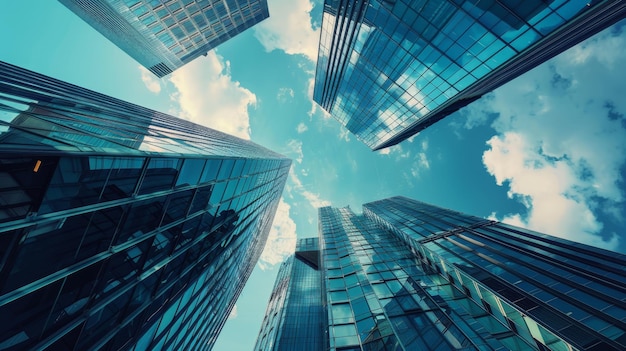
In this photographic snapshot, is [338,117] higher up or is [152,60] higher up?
[152,60]

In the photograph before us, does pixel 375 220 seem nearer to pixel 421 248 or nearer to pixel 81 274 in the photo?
pixel 421 248

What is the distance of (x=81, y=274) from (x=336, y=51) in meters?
42.6

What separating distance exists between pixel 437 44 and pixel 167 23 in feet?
188

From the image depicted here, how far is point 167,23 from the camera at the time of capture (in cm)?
5353

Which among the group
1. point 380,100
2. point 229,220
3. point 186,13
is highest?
point 186,13

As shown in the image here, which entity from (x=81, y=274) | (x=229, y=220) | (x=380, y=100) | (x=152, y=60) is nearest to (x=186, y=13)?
(x=152, y=60)

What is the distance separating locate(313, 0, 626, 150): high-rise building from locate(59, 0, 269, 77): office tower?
110 feet

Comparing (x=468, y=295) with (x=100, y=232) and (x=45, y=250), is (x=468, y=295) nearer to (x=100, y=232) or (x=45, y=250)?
(x=100, y=232)

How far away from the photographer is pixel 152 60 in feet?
233

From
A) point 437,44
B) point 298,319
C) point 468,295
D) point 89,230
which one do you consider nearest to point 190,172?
point 89,230

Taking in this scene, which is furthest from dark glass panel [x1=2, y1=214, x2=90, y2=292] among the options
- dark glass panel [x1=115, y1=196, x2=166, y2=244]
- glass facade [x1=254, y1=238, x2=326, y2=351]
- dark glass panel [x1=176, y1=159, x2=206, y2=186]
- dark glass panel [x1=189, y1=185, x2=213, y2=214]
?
glass facade [x1=254, y1=238, x2=326, y2=351]

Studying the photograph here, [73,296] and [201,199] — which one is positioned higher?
[201,199]

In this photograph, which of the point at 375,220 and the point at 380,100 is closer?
the point at 380,100

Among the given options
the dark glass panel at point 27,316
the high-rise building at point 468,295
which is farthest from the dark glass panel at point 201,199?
the high-rise building at point 468,295
